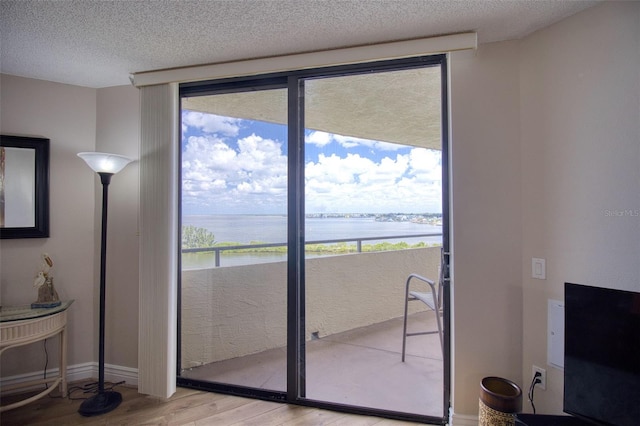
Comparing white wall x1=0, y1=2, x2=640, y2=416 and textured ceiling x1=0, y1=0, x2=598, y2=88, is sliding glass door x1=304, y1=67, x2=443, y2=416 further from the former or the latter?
textured ceiling x1=0, y1=0, x2=598, y2=88

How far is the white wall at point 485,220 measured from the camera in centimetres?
172

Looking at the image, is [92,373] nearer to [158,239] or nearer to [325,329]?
[158,239]

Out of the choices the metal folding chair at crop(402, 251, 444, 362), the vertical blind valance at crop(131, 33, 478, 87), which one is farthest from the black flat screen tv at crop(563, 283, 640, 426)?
the vertical blind valance at crop(131, 33, 478, 87)

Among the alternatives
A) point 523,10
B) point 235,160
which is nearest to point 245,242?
point 235,160

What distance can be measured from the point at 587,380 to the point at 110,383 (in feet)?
9.91

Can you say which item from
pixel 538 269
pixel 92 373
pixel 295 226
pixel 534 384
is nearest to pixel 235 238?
pixel 295 226

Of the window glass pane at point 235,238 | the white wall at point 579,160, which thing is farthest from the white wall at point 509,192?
the window glass pane at point 235,238

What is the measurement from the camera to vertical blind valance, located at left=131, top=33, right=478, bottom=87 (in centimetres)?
168

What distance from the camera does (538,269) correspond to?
1650mm

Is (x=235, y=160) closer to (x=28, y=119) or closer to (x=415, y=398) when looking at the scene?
(x=28, y=119)

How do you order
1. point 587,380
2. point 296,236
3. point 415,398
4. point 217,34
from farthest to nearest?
point 296,236 → point 415,398 → point 217,34 → point 587,380

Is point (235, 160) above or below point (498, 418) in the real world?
above

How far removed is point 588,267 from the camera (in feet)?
4.82

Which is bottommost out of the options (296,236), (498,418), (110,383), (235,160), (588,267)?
(110,383)
